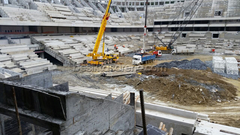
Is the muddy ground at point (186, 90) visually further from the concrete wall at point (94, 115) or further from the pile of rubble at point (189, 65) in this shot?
the concrete wall at point (94, 115)

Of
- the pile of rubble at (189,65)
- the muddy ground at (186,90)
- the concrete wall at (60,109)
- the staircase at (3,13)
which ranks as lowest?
the muddy ground at (186,90)

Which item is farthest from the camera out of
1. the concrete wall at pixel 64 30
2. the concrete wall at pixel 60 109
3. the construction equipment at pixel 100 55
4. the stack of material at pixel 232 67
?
the concrete wall at pixel 64 30

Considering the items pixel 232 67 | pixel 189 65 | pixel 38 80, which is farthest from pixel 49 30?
pixel 232 67

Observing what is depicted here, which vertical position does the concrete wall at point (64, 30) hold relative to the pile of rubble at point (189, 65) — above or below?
above

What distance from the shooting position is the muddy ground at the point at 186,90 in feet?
33.7

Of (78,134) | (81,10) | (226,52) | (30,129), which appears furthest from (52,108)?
(81,10)

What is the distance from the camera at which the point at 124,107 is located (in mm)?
7406

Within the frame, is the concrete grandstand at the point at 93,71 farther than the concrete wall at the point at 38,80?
No

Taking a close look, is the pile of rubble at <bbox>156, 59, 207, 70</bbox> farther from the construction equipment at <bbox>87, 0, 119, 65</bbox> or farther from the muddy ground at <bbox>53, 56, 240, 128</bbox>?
the construction equipment at <bbox>87, 0, 119, 65</bbox>

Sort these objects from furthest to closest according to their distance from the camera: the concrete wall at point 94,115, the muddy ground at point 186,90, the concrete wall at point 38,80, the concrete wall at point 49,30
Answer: the concrete wall at point 49,30 < the muddy ground at point 186,90 < the concrete wall at point 38,80 < the concrete wall at point 94,115

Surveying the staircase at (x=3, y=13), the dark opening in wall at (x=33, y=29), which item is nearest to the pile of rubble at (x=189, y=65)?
the dark opening in wall at (x=33, y=29)

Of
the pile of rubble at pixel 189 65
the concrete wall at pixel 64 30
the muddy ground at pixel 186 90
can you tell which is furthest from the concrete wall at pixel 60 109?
the concrete wall at pixel 64 30

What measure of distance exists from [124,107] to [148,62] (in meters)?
17.0

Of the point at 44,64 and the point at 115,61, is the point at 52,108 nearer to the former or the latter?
the point at 44,64
